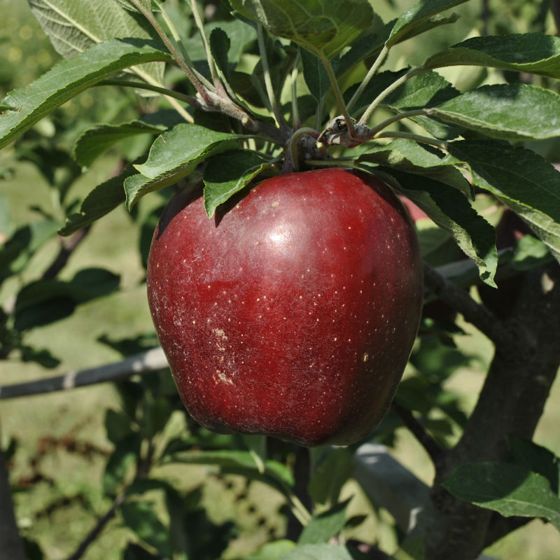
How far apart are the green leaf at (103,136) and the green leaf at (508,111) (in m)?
0.27

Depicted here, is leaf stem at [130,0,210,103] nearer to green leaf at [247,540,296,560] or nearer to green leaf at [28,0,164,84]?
green leaf at [28,0,164,84]

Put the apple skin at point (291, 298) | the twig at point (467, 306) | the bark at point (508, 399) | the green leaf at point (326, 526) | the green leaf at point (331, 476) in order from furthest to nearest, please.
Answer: the green leaf at point (331, 476)
the green leaf at point (326, 526)
the bark at point (508, 399)
the twig at point (467, 306)
the apple skin at point (291, 298)

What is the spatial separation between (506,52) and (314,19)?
0.55 feet

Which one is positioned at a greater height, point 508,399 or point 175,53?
point 175,53

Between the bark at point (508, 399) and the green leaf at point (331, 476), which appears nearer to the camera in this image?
the bark at point (508, 399)

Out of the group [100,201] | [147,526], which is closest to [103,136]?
[100,201]

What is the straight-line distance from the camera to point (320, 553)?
3.72 feet

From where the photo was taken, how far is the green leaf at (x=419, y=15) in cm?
72

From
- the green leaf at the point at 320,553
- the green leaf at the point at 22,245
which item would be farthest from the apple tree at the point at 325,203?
the green leaf at the point at 22,245

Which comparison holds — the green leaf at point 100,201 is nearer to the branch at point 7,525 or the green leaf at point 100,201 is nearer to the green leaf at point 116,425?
the branch at point 7,525

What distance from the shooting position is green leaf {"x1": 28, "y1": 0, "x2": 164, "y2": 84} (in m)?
0.94

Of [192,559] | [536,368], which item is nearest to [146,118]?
[536,368]

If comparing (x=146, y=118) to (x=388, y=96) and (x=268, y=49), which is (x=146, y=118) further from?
(x=388, y=96)

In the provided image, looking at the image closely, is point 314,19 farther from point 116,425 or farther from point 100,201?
point 116,425
